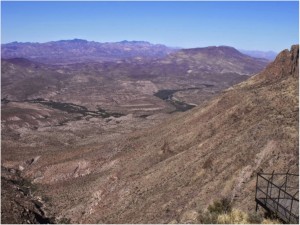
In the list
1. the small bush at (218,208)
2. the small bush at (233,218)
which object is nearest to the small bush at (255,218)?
the small bush at (233,218)

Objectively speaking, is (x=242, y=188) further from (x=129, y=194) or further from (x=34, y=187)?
(x=34, y=187)

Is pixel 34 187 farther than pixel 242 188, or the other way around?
pixel 34 187

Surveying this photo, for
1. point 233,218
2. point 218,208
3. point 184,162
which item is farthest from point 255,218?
point 184,162

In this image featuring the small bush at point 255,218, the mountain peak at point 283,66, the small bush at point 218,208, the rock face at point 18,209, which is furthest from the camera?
the mountain peak at point 283,66

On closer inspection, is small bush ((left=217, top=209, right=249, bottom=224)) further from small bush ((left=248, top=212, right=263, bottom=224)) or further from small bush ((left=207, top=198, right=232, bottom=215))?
small bush ((left=207, top=198, right=232, bottom=215))

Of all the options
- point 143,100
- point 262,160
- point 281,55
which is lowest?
point 143,100

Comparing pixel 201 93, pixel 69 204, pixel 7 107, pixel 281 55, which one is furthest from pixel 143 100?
pixel 69 204

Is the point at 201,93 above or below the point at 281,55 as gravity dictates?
below

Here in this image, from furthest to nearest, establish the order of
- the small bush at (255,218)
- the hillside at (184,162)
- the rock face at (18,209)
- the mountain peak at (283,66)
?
the mountain peak at (283,66) → the rock face at (18,209) → the hillside at (184,162) → the small bush at (255,218)

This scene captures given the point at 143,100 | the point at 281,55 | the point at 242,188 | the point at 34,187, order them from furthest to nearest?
the point at 143,100 < the point at 281,55 < the point at 34,187 < the point at 242,188

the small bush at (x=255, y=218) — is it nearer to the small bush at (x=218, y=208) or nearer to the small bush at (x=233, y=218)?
the small bush at (x=233, y=218)
